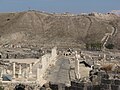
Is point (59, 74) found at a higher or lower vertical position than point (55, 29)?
lower

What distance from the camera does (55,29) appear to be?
5364 inches

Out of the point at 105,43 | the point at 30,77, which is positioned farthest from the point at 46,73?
the point at 105,43

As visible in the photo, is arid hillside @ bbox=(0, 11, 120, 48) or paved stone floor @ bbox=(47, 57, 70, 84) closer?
paved stone floor @ bbox=(47, 57, 70, 84)

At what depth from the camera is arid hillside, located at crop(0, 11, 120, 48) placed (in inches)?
4774

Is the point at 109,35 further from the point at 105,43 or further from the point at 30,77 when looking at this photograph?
the point at 30,77

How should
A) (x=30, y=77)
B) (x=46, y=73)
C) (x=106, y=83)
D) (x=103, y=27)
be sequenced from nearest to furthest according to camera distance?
1. (x=106, y=83)
2. (x=30, y=77)
3. (x=46, y=73)
4. (x=103, y=27)

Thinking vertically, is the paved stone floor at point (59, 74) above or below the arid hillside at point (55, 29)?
below

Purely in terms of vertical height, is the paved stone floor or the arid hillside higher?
the arid hillside

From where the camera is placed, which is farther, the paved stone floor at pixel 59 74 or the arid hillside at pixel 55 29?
the arid hillside at pixel 55 29

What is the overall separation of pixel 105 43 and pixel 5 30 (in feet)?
108

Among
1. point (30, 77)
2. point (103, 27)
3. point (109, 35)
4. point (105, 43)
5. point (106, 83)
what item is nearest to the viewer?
point (106, 83)

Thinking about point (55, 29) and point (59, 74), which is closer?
point (59, 74)

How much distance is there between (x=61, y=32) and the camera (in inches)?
5202

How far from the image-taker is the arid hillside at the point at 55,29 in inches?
4774
